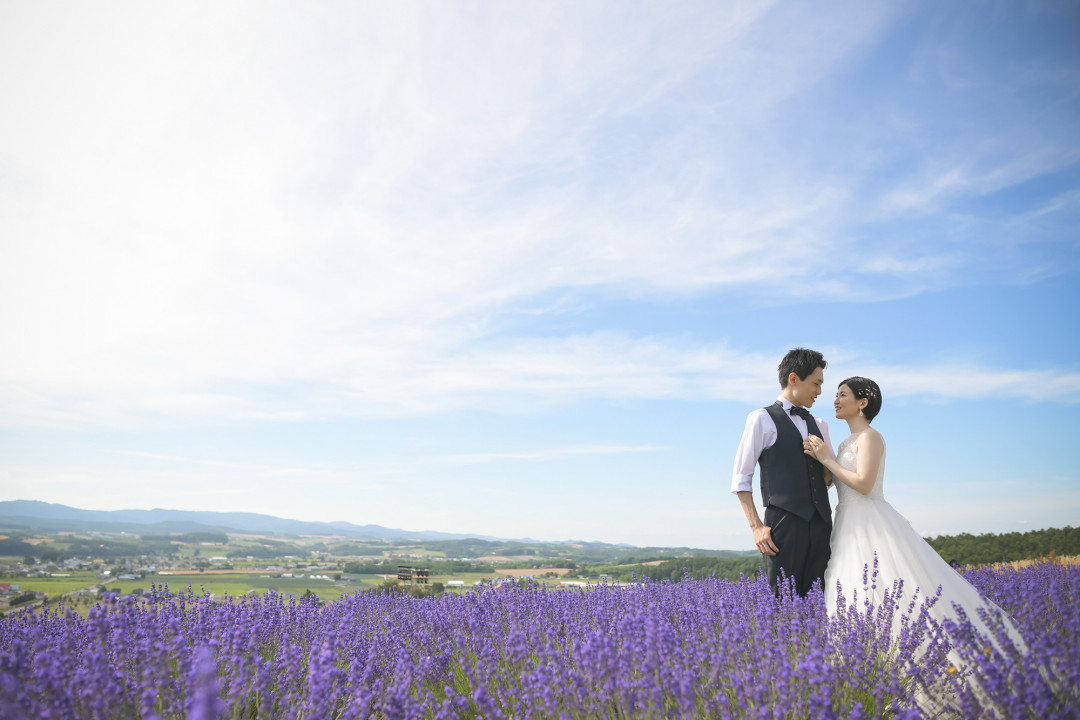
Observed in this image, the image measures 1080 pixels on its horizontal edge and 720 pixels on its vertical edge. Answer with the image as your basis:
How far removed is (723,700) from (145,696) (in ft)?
5.83

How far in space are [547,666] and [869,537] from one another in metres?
2.45

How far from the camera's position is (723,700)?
6.34 feet

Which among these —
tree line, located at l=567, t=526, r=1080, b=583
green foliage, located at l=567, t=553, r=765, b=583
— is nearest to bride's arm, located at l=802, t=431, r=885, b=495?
green foliage, located at l=567, t=553, r=765, b=583

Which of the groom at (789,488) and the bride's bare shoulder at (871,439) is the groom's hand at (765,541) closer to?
the groom at (789,488)

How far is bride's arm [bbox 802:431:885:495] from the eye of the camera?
358cm

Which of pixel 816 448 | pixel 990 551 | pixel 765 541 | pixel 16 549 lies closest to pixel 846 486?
pixel 816 448

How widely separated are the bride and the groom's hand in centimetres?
38

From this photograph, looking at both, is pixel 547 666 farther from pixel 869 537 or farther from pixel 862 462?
pixel 862 462

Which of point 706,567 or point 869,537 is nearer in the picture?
point 869,537

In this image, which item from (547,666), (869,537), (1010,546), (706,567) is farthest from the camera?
(1010,546)

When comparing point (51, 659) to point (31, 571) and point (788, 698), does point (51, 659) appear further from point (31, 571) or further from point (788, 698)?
point (31, 571)

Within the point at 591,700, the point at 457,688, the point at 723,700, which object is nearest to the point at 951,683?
the point at 723,700

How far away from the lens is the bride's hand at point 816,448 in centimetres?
356

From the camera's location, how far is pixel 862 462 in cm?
362
